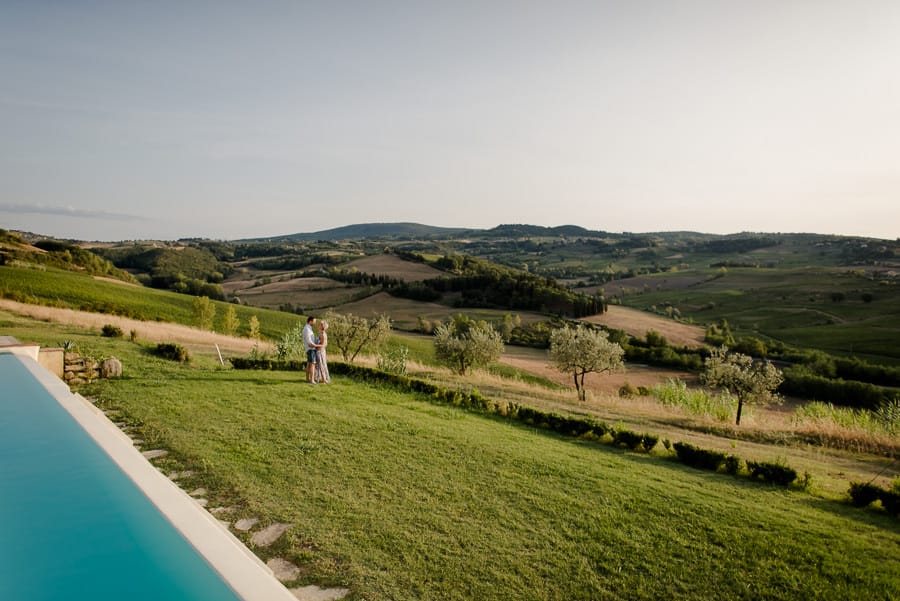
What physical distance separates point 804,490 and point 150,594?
11300mm

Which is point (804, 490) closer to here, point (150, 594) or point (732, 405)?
point (150, 594)

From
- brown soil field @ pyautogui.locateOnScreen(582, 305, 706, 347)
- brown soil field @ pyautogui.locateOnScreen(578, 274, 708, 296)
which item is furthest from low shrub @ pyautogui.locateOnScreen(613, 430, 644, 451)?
brown soil field @ pyautogui.locateOnScreen(578, 274, 708, 296)

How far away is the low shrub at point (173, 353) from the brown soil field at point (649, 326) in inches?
2599

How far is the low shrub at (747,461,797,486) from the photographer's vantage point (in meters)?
9.97

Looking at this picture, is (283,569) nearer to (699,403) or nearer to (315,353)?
(315,353)

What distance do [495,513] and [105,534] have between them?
5163 mm

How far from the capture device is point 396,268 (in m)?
122

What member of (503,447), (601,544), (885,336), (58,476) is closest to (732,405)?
(503,447)

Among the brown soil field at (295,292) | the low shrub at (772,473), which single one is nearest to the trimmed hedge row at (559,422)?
the low shrub at (772,473)

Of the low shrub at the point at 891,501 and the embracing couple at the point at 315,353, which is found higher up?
the embracing couple at the point at 315,353

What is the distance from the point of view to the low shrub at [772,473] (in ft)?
32.7

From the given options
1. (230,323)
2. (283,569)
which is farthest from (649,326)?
(283,569)

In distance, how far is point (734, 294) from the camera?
11825 centimetres

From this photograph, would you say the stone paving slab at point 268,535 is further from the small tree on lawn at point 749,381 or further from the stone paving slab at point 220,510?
the small tree on lawn at point 749,381
